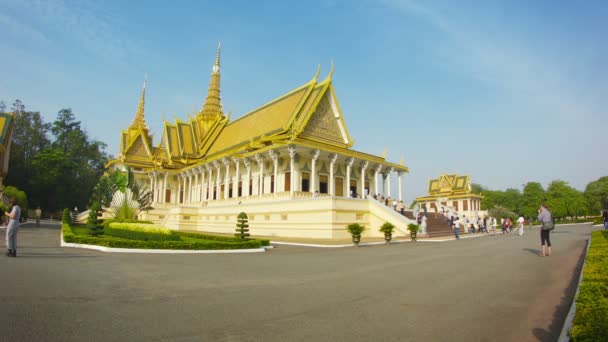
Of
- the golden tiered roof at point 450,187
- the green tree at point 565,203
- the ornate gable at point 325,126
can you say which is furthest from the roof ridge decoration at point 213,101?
the green tree at point 565,203

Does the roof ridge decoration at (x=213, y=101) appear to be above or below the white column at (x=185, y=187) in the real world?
above

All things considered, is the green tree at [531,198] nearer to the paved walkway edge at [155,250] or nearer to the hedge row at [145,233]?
the paved walkway edge at [155,250]

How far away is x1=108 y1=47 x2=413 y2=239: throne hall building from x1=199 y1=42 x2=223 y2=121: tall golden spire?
1.39ft

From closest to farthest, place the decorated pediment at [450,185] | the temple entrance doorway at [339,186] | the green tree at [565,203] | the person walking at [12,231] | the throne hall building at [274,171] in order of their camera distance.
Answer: the person walking at [12,231] → the throne hall building at [274,171] → the temple entrance doorway at [339,186] → the decorated pediment at [450,185] → the green tree at [565,203]

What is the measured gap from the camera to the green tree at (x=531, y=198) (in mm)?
71625

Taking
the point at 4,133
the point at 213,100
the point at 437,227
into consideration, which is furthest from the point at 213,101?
the point at 437,227

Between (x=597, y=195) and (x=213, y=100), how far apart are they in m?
74.5

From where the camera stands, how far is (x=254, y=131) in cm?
3378

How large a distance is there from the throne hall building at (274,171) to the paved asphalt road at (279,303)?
1431cm

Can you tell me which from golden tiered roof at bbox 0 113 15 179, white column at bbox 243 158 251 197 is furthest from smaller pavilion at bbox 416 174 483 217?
golden tiered roof at bbox 0 113 15 179

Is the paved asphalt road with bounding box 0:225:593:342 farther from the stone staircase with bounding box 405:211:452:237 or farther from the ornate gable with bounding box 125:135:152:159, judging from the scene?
the ornate gable with bounding box 125:135:152:159

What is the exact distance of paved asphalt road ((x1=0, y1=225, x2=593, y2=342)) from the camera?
3.64m

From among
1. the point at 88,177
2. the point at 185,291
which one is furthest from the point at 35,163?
the point at 185,291

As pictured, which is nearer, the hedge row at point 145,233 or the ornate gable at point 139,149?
the hedge row at point 145,233
